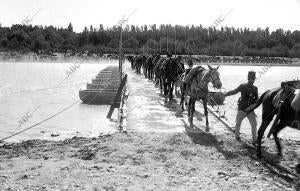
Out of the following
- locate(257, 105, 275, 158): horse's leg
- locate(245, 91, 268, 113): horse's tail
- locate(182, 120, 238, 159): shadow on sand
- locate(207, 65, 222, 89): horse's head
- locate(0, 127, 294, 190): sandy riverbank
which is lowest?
locate(0, 127, 294, 190): sandy riverbank

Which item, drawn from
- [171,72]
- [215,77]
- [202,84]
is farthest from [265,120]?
[171,72]

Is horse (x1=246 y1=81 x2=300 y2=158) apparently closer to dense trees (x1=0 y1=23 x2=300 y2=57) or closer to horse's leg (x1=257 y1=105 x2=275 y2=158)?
horse's leg (x1=257 y1=105 x2=275 y2=158)

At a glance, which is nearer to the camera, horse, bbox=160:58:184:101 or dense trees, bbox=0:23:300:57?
horse, bbox=160:58:184:101

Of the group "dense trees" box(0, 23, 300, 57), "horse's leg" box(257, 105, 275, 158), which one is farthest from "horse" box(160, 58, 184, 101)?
"dense trees" box(0, 23, 300, 57)

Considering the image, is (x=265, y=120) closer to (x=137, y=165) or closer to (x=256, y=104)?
(x=256, y=104)

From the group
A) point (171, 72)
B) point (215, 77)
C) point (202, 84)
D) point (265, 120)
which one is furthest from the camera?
point (171, 72)

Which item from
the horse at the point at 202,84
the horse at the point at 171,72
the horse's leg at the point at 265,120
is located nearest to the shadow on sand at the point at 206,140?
the horse at the point at 202,84

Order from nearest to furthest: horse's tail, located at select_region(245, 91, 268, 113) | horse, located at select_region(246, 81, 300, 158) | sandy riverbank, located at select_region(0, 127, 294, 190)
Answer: sandy riverbank, located at select_region(0, 127, 294, 190) < horse, located at select_region(246, 81, 300, 158) < horse's tail, located at select_region(245, 91, 268, 113)

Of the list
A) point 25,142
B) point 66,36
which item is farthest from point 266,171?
point 66,36

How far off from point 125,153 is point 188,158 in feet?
4.87

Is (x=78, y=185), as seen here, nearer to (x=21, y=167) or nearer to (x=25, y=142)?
(x=21, y=167)

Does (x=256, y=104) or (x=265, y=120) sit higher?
(x=256, y=104)

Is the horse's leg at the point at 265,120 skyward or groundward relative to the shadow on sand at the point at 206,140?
skyward

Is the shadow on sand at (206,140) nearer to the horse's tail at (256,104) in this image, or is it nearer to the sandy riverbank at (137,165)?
the sandy riverbank at (137,165)
